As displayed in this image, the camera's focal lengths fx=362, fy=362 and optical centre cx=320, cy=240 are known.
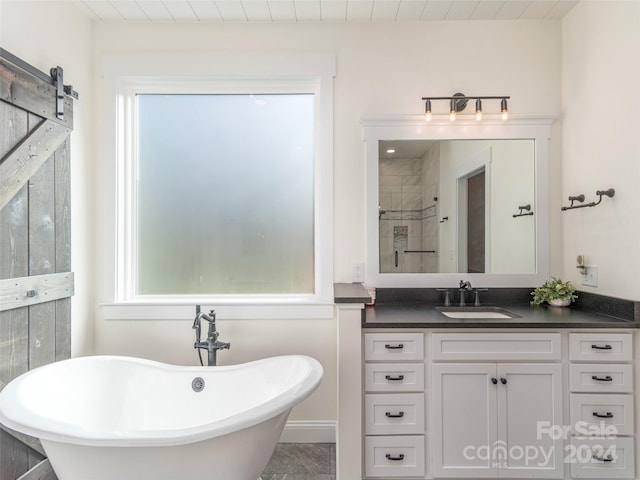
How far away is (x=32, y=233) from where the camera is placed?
71.9 inches

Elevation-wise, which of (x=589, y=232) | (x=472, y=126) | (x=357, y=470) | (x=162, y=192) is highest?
(x=472, y=126)

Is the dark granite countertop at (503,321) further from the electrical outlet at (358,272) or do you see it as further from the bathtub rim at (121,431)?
the bathtub rim at (121,431)

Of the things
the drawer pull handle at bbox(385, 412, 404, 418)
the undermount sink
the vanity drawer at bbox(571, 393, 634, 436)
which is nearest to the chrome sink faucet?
the undermount sink

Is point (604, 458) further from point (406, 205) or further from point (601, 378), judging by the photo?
point (406, 205)

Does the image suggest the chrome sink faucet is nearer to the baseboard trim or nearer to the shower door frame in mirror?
the shower door frame in mirror

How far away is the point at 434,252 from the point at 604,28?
1536 mm

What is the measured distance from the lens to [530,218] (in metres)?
2.36

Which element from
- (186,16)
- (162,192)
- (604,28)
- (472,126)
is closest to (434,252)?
(472,126)

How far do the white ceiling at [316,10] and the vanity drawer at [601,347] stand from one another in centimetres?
193

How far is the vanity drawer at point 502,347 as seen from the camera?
1.82 m

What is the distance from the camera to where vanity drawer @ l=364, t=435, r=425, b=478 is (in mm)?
1824

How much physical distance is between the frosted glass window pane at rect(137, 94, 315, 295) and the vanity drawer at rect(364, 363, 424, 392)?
82cm

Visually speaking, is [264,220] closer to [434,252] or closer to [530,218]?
[434,252]

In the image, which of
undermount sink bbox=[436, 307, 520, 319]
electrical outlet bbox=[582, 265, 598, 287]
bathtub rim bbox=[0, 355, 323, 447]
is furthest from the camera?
undermount sink bbox=[436, 307, 520, 319]
